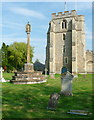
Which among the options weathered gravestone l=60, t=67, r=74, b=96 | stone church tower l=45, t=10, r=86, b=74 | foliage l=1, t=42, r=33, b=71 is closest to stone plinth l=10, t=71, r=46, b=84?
weathered gravestone l=60, t=67, r=74, b=96

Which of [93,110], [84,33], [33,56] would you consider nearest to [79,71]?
[84,33]

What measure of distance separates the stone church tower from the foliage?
13.6 m

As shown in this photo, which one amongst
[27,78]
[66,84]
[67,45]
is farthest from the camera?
[67,45]

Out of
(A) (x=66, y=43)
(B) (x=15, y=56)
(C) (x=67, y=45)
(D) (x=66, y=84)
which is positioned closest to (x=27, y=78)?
(D) (x=66, y=84)

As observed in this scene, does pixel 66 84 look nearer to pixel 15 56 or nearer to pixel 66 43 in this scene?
pixel 66 43

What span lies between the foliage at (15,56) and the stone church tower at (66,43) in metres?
13.6

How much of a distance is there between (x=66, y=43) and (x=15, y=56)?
62.1 feet

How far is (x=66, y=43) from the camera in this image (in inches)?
1341

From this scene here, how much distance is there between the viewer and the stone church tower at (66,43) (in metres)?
32.4

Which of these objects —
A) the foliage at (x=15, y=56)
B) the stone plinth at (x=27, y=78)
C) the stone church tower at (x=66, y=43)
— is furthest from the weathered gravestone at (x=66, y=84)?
the foliage at (x=15, y=56)

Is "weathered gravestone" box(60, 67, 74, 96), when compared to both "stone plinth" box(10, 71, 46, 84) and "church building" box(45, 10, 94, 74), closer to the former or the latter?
"stone plinth" box(10, 71, 46, 84)

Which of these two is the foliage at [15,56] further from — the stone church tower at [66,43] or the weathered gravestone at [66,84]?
the weathered gravestone at [66,84]

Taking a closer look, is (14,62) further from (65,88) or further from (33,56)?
(65,88)

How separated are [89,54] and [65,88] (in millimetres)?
→ 27722
